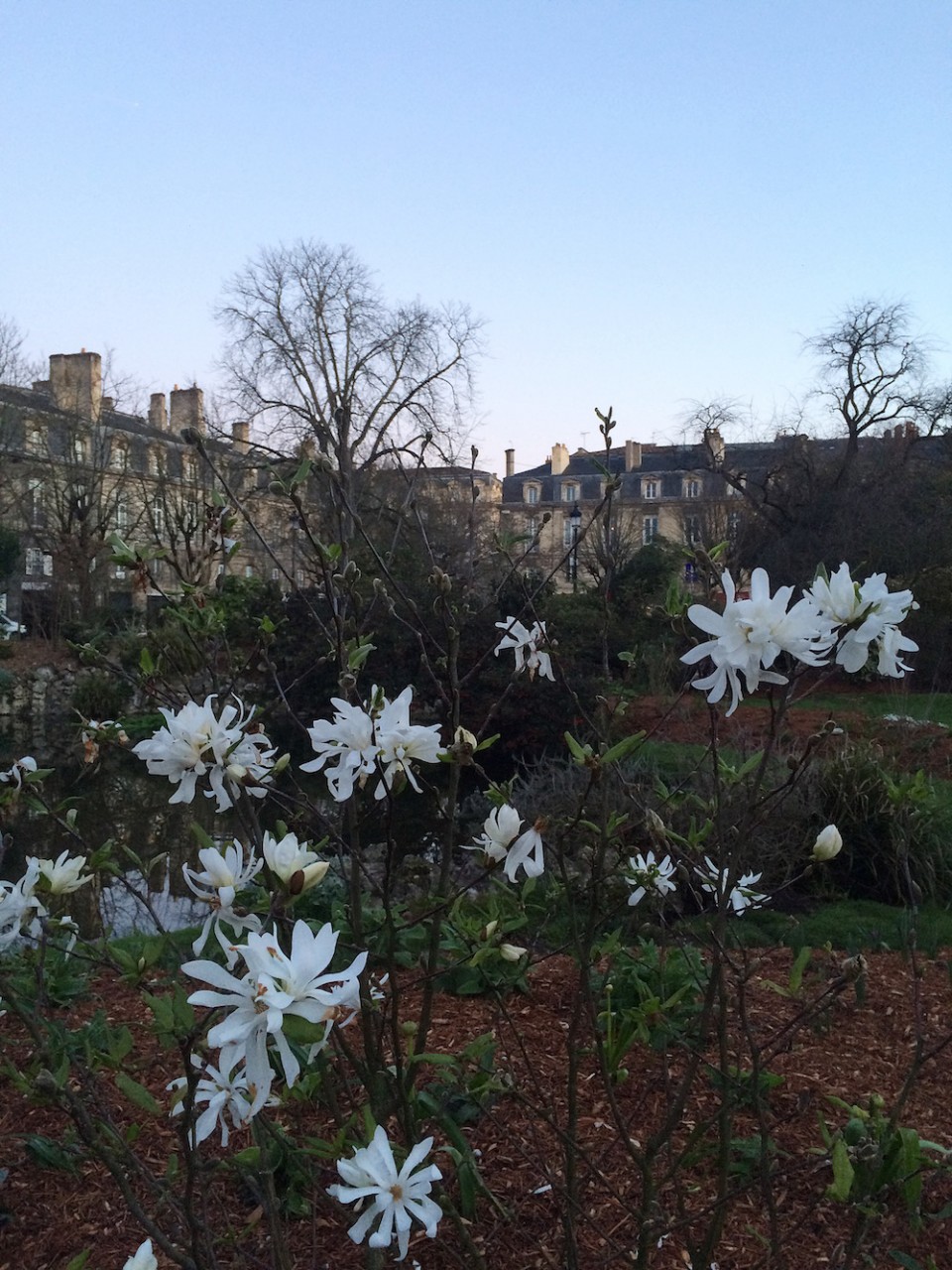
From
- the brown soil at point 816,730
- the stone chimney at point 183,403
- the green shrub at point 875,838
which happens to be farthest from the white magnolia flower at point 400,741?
the stone chimney at point 183,403

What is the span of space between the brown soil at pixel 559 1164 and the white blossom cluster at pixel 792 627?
55cm

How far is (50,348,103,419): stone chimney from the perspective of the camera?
28.4 metres

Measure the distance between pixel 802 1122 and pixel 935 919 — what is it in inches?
101

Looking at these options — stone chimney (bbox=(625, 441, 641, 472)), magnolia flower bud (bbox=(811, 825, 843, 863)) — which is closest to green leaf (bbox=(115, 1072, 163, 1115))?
magnolia flower bud (bbox=(811, 825, 843, 863))

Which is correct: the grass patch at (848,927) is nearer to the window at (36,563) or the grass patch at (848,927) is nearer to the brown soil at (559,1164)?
the brown soil at (559,1164)

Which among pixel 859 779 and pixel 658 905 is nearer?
pixel 658 905

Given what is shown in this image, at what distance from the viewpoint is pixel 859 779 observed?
5758 mm

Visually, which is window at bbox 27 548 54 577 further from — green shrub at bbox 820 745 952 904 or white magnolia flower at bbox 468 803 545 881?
white magnolia flower at bbox 468 803 545 881

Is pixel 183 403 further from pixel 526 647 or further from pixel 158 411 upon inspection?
pixel 526 647

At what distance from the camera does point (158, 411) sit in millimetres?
36906

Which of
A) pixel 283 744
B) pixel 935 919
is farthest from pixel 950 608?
pixel 935 919

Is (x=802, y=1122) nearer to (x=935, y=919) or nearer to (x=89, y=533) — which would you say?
(x=935, y=919)

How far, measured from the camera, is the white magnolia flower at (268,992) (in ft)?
3.09

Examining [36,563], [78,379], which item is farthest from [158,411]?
[36,563]
